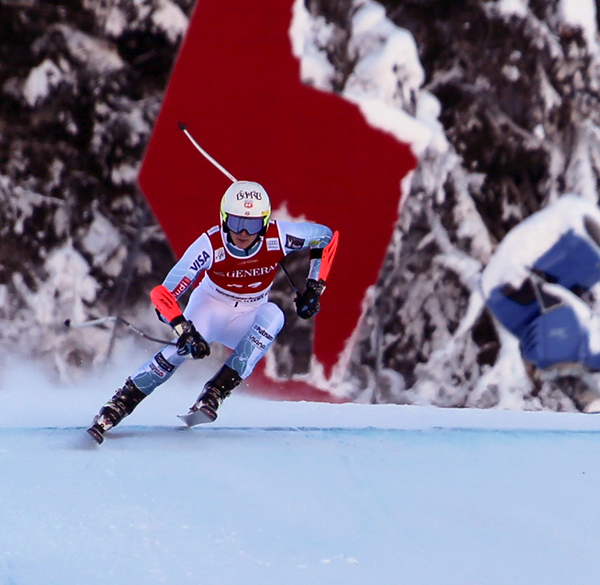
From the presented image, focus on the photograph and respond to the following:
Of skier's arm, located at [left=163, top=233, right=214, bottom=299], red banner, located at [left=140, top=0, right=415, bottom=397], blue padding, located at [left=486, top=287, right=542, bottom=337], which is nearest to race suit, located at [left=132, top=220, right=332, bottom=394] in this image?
skier's arm, located at [left=163, top=233, right=214, bottom=299]

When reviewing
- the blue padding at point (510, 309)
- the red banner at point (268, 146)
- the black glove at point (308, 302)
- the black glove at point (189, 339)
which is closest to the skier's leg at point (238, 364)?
the black glove at point (308, 302)

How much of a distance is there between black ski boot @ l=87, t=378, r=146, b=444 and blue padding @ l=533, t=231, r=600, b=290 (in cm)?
220

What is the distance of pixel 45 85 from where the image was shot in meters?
3.74

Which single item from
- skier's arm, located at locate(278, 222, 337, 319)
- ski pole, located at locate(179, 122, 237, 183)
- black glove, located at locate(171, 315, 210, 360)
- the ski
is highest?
ski pole, located at locate(179, 122, 237, 183)

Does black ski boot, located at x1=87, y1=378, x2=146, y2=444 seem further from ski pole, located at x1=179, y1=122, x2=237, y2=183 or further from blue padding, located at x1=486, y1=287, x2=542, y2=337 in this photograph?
blue padding, located at x1=486, y1=287, x2=542, y2=337

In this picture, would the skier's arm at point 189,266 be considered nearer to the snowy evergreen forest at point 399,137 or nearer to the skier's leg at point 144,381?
the skier's leg at point 144,381

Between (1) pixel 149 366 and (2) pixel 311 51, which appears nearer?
(1) pixel 149 366

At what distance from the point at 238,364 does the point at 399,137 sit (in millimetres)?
1521

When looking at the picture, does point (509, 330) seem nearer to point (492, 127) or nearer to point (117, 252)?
point (492, 127)

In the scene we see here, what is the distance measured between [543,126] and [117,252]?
2.25 metres

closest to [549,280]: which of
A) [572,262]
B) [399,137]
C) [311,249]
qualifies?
[572,262]

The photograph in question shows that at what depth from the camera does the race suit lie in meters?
3.15

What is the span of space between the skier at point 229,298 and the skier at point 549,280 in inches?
47.2

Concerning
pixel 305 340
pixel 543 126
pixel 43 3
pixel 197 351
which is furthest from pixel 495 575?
pixel 43 3
